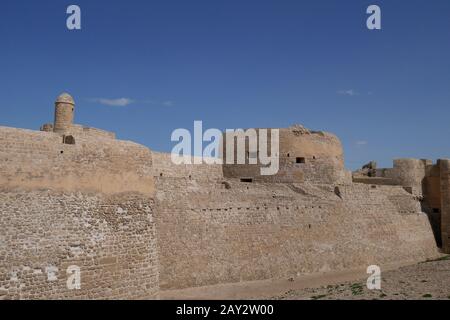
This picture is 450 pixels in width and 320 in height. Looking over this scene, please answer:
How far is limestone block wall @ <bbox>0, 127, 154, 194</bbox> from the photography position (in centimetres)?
978

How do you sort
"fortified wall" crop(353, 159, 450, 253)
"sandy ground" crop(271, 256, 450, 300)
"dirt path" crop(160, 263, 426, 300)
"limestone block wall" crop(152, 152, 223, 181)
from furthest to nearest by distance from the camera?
Answer: "fortified wall" crop(353, 159, 450, 253)
"limestone block wall" crop(152, 152, 223, 181)
"dirt path" crop(160, 263, 426, 300)
"sandy ground" crop(271, 256, 450, 300)

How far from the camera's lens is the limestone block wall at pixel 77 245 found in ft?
31.0

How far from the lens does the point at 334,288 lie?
14.0 m

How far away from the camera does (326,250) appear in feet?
58.4

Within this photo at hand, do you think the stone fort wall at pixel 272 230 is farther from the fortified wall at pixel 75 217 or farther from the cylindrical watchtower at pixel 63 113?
the cylindrical watchtower at pixel 63 113

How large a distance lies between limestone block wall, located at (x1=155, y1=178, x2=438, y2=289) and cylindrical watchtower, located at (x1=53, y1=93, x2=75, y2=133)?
3.39m

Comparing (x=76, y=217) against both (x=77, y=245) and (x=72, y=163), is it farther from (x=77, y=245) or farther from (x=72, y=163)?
(x=72, y=163)

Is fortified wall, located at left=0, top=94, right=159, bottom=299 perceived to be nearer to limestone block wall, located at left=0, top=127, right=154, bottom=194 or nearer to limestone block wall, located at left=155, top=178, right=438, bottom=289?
limestone block wall, located at left=0, top=127, right=154, bottom=194

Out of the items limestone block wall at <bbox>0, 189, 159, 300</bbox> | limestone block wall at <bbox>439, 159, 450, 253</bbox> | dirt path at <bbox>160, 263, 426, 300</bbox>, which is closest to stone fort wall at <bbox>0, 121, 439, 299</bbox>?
limestone block wall at <bbox>0, 189, 159, 300</bbox>

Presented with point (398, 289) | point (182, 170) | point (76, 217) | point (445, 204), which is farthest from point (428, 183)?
point (76, 217)

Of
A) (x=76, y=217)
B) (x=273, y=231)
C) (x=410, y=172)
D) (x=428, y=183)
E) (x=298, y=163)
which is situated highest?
(x=298, y=163)

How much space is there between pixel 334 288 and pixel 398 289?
87.1 inches

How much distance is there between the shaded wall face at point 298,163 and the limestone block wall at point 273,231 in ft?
4.48
